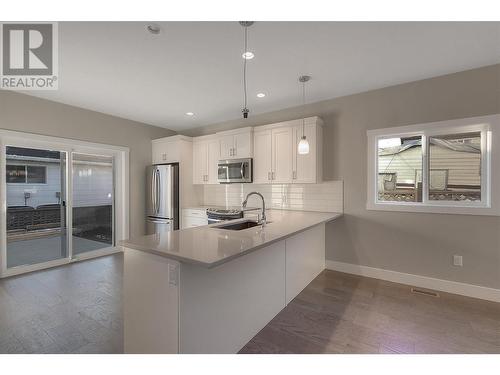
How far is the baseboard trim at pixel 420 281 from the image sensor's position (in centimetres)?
270

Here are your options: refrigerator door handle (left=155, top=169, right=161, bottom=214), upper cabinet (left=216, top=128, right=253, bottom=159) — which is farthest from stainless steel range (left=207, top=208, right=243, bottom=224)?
refrigerator door handle (left=155, top=169, right=161, bottom=214)

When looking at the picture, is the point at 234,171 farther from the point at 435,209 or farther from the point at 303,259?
the point at 435,209

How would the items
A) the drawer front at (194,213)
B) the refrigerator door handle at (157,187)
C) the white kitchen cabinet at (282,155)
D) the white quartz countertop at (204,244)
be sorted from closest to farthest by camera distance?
1. the white quartz countertop at (204,244)
2. the white kitchen cabinet at (282,155)
3. the drawer front at (194,213)
4. the refrigerator door handle at (157,187)

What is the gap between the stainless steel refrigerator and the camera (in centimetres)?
461

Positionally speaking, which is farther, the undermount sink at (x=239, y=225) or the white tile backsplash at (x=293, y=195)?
the white tile backsplash at (x=293, y=195)

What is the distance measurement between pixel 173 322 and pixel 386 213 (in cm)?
303

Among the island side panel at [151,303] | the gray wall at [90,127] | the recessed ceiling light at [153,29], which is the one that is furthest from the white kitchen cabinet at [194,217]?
the recessed ceiling light at [153,29]

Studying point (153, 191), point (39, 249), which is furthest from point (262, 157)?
point (39, 249)

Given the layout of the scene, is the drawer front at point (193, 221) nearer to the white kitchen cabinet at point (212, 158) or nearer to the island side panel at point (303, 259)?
the white kitchen cabinet at point (212, 158)

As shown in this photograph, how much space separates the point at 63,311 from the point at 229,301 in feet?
6.35

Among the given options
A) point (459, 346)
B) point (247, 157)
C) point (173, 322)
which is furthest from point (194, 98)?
point (459, 346)

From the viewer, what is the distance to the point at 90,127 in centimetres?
412

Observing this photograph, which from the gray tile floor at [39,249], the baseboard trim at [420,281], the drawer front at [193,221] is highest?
the drawer front at [193,221]

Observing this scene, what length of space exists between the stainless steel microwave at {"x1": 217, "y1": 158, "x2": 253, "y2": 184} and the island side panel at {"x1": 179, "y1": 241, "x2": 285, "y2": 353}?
1.98m
